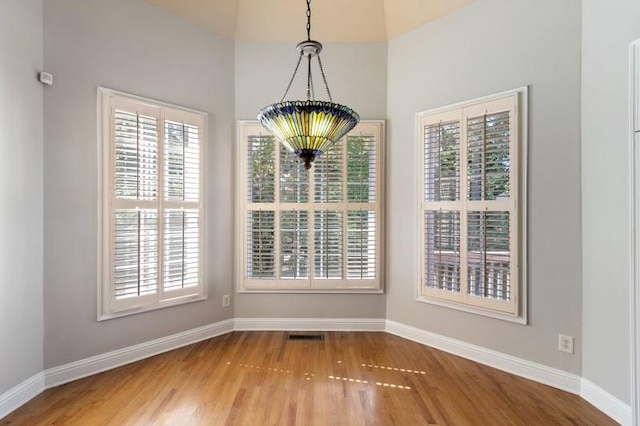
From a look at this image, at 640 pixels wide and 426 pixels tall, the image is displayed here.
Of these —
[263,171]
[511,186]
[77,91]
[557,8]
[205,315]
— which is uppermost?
[557,8]

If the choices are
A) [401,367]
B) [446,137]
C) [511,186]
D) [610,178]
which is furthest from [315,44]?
[401,367]

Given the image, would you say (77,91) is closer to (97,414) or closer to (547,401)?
(97,414)

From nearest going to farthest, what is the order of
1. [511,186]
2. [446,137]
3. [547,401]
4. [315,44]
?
[315,44] → [547,401] → [511,186] → [446,137]

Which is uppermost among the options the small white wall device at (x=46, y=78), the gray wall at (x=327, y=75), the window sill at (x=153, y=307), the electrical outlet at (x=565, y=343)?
the gray wall at (x=327, y=75)

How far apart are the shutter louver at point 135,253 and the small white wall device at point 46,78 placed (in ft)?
3.84

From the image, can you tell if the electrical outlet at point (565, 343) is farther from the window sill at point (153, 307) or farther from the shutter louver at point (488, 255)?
the window sill at point (153, 307)

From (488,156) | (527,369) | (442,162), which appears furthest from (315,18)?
(527,369)

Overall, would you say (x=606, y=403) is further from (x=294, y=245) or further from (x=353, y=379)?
(x=294, y=245)

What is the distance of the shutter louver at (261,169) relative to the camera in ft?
13.4

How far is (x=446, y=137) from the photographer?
354cm

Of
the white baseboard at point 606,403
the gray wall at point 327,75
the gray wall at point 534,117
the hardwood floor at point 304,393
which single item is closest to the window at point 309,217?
the gray wall at point 327,75

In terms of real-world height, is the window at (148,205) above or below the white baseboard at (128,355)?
above

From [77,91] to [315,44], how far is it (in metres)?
2.18

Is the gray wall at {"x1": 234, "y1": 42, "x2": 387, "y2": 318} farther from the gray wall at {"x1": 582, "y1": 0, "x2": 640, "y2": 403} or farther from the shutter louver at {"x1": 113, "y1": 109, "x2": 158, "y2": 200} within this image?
the gray wall at {"x1": 582, "y1": 0, "x2": 640, "y2": 403}
